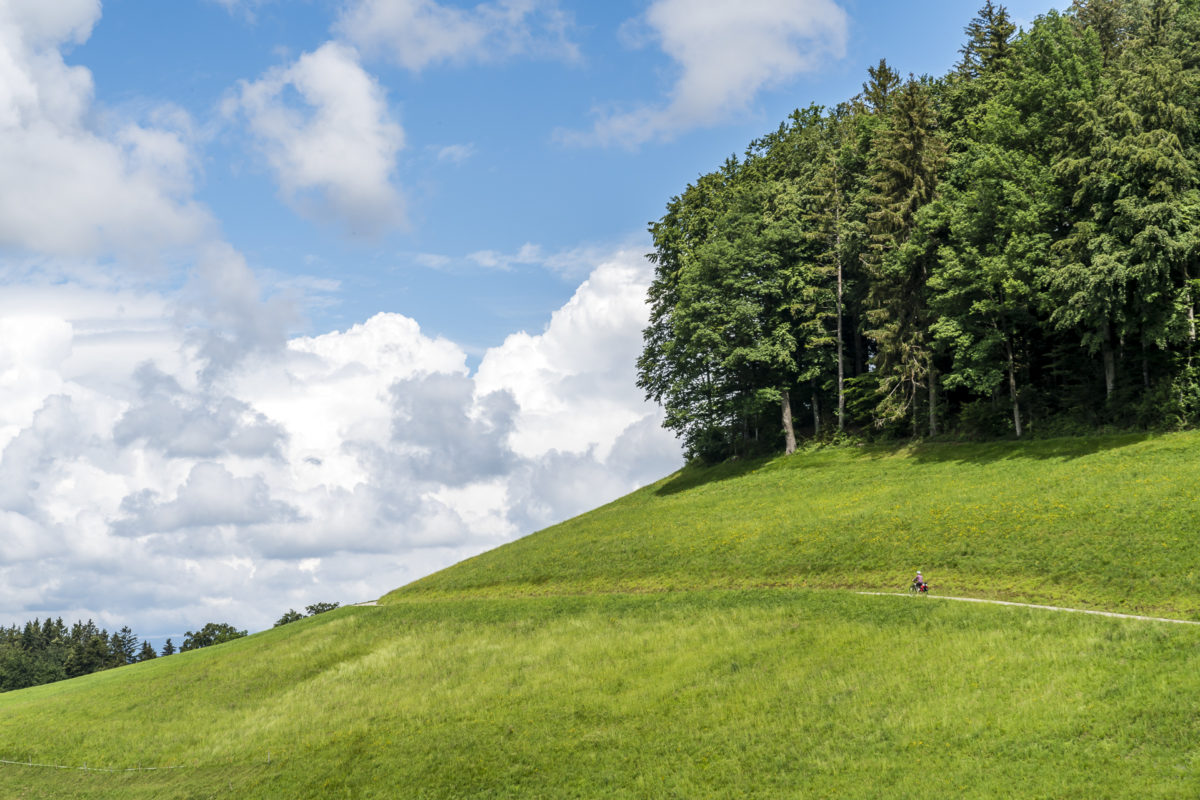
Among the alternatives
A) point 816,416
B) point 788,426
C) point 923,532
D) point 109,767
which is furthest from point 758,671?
point 816,416

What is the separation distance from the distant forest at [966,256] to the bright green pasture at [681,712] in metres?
24.8

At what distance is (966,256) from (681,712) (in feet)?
122

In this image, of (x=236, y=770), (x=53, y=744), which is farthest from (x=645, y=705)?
(x=53, y=744)

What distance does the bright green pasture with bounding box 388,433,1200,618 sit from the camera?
3216 cm

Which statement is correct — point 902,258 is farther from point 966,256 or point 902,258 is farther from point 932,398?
point 932,398

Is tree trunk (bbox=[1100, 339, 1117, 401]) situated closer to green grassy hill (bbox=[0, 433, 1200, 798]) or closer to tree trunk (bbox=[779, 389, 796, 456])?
green grassy hill (bbox=[0, 433, 1200, 798])

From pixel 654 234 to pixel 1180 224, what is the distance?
4865 centimetres

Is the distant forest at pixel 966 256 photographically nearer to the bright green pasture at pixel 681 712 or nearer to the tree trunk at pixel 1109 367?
the tree trunk at pixel 1109 367

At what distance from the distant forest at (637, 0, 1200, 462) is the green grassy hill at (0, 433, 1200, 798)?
574 cm

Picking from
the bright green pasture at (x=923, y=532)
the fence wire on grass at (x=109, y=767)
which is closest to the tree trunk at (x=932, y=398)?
the bright green pasture at (x=923, y=532)

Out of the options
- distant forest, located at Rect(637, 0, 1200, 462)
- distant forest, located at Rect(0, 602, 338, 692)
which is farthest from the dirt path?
distant forest, located at Rect(0, 602, 338, 692)

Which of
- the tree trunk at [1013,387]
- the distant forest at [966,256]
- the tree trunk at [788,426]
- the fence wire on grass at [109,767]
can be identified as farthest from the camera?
the tree trunk at [788,426]

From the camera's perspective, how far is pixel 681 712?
28.8 meters

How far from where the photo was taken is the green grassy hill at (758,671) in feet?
74.9
